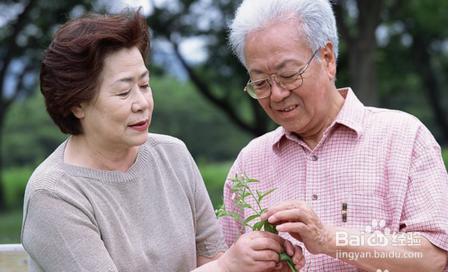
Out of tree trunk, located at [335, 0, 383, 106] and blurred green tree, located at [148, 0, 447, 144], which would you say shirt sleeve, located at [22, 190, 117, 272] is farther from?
tree trunk, located at [335, 0, 383, 106]

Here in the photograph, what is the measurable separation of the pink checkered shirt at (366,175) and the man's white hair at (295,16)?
0.28 m

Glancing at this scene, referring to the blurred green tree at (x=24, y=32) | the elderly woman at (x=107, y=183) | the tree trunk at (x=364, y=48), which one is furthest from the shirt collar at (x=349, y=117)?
the blurred green tree at (x=24, y=32)

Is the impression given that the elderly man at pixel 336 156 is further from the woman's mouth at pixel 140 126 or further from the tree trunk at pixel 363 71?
the tree trunk at pixel 363 71

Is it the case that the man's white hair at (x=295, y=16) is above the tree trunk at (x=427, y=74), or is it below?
above

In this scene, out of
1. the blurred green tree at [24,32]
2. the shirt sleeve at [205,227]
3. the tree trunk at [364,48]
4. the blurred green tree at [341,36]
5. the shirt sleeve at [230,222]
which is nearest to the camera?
the shirt sleeve at [205,227]

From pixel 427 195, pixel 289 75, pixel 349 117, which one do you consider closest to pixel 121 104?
pixel 289 75

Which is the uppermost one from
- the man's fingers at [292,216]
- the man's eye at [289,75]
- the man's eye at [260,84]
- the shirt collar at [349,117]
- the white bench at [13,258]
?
the man's eye at [289,75]

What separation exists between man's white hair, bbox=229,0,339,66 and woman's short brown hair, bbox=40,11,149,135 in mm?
376

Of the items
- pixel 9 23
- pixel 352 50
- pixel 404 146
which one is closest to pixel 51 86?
pixel 404 146

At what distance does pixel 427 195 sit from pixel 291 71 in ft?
1.98

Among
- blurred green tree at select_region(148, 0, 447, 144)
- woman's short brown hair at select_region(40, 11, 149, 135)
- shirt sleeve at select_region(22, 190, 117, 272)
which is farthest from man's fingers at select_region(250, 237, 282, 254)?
blurred green tree at select_region(148, 0, 447, 144)

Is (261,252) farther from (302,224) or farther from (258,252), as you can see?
(302,224)

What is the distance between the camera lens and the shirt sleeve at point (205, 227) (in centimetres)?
283

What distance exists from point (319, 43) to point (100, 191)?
0.89 m
